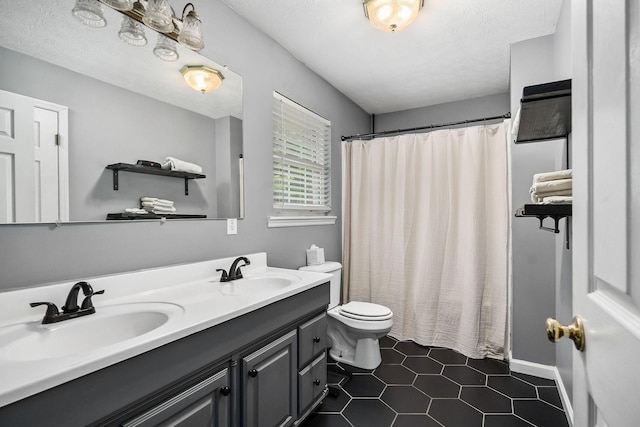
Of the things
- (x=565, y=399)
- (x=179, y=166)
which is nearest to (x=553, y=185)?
(x=565, y=399)

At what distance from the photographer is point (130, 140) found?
138cm

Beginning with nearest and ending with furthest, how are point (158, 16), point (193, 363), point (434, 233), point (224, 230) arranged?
point (193, 363) → point (158, 16) → point (224, 230) → point (434, 233)

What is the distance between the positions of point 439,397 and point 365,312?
27.6 inches

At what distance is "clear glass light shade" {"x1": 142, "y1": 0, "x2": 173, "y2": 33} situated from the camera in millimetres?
1338

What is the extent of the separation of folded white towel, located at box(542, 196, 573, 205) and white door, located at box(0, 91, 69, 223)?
1974 mm

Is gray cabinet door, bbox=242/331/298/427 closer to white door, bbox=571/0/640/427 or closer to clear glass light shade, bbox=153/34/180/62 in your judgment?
white door, bbox=571/0/640/427

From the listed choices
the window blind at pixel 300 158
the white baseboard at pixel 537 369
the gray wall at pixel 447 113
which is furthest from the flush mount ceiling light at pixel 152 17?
the white baseboard at pixel 537 369

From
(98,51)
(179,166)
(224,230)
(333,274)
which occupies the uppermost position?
(98,51)

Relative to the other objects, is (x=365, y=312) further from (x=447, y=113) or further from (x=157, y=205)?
(x=447, y=113)

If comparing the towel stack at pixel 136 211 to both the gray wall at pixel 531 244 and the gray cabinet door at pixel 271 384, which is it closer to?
the gray cabinet door at pixel 271 384

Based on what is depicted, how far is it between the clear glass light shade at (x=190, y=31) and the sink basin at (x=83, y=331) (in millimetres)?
1239

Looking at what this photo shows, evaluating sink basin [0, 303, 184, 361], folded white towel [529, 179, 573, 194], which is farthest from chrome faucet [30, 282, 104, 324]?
folded white towel [529, 179, 573, 194]

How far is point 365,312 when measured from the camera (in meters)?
2.32

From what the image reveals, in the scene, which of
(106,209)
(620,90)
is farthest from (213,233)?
(620,90)
